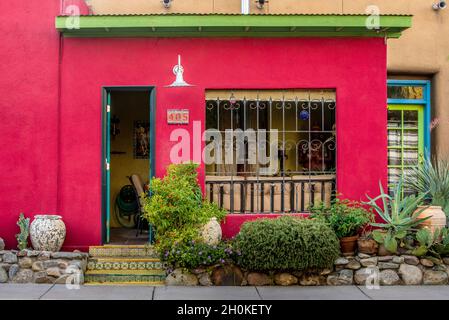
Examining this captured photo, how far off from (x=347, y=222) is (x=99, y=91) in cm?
422

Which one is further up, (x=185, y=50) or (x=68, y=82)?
(x=185, y=50)

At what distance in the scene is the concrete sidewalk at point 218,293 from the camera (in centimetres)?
675

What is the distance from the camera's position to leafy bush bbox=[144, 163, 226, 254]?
734 cm

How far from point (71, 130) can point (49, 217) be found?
1.37m

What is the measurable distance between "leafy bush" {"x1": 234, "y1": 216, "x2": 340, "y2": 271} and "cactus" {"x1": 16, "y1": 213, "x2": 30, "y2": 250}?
10.2ft

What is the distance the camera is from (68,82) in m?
8.30

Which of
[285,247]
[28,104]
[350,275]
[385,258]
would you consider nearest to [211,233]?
[285,247]

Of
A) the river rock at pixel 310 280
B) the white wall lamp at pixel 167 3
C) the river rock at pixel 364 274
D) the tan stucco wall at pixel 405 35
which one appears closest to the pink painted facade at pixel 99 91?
the river rock at pixel 364 274

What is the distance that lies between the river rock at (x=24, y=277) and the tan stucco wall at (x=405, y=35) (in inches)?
212

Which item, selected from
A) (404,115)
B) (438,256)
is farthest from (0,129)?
(404,115)

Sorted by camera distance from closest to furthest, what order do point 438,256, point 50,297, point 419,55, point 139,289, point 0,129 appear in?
point 50,297 → point 139,289 → point 438,256 → point 0,129 → point 419,55

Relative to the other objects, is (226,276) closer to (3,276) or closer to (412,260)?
(412,260)

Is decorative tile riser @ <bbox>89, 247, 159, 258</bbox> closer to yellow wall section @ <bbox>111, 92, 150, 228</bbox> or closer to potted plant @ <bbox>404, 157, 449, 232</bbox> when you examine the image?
yellow wall section @ <bbox>111, 92, 150, 228</bbox>

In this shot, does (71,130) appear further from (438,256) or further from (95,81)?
(438,256)
